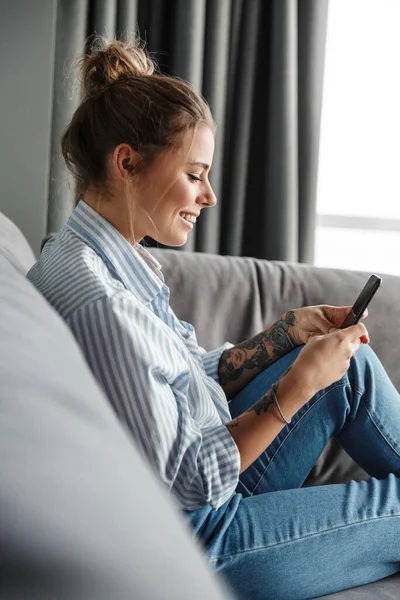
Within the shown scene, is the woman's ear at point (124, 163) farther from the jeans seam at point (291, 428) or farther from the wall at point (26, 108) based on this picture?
the wall at point (26, 108)

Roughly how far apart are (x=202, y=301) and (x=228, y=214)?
0.85m

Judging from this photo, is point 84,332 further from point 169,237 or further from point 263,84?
point 263,84

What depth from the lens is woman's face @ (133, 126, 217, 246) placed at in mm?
1158

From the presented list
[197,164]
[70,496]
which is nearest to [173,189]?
[197,164]

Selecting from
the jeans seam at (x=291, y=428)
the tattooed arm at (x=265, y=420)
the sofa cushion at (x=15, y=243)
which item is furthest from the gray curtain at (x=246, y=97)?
the tattooed arm at (x=265, y=420)

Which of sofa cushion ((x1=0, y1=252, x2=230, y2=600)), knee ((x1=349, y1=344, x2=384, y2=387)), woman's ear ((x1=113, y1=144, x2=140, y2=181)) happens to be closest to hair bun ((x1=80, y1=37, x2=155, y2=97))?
woman's ear ((x1=113, y1=144, x2=140, y2=181))

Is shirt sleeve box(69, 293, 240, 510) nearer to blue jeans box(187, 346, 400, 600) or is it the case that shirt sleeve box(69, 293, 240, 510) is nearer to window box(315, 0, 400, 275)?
blue jeans box(187, 346, 400, 600)

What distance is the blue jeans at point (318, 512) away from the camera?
93 cm

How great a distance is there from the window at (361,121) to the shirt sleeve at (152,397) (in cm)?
191

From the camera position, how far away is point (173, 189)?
1.17m

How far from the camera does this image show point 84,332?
2.87ft

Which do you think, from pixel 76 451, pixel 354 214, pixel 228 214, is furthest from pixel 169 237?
pixel 354 214

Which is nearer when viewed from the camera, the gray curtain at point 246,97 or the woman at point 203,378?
the woman at point 203,378

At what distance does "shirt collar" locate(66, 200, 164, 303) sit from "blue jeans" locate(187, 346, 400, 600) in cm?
33
